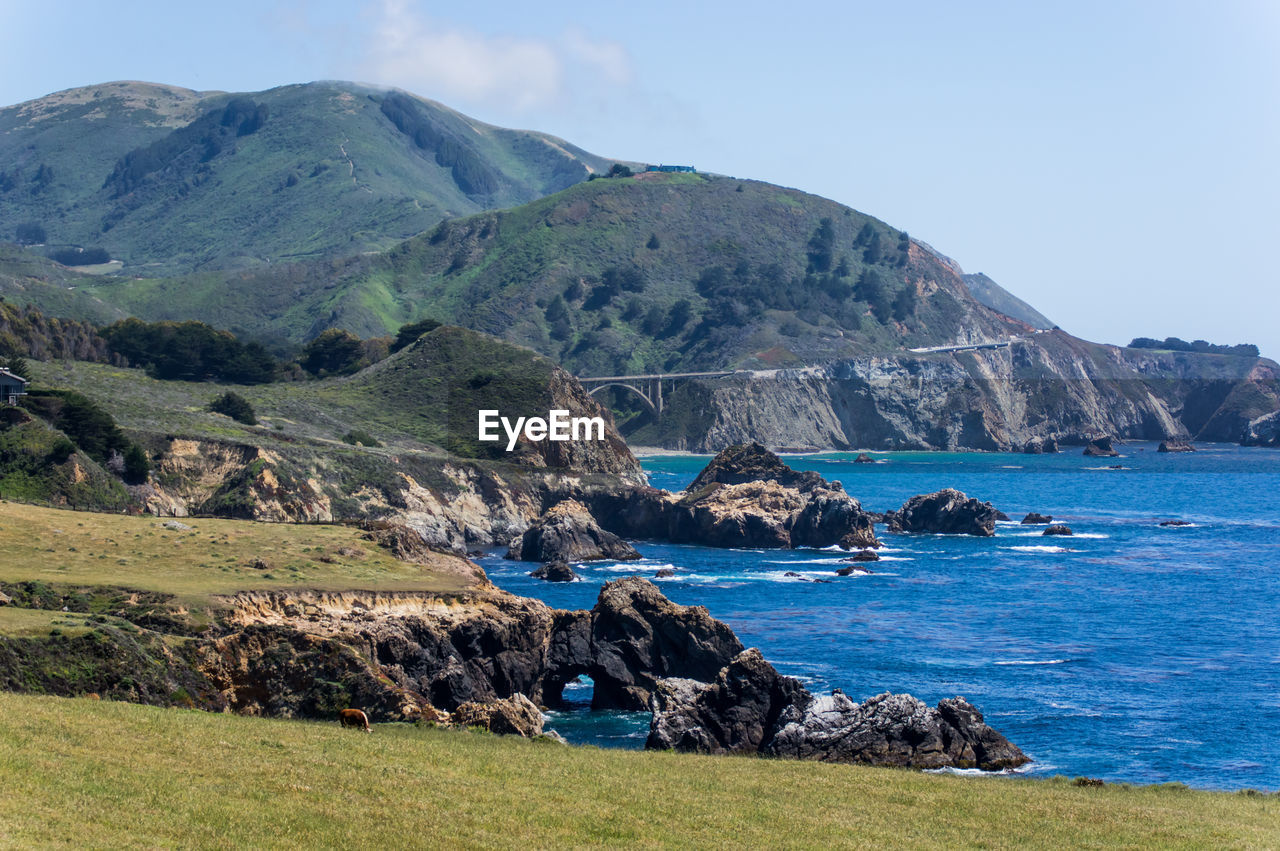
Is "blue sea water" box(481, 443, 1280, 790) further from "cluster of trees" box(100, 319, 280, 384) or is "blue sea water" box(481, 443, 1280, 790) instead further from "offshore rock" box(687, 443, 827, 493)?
"cluster of trees" box(100, 319, 280, 384)

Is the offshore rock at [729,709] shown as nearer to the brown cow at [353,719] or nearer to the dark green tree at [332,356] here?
the brown cow at [353,719]

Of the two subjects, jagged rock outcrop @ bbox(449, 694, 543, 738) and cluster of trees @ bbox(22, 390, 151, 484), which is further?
cluster of trees @ bbox(22, 390, 151, 484)

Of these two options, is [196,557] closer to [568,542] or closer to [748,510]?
[568,542]

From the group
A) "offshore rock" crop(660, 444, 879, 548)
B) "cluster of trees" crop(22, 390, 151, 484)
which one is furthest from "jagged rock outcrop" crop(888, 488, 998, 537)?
"cluster of trees" crop(22, 390, 151, 484)

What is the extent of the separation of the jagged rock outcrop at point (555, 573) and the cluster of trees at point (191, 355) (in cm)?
6663

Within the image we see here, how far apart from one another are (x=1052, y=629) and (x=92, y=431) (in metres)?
65.3

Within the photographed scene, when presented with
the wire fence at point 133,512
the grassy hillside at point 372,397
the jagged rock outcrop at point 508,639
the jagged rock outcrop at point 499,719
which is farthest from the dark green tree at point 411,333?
the jagged rock outcrop at point 499,719

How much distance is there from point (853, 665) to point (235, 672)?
32.3 m

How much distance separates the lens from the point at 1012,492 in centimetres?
17750

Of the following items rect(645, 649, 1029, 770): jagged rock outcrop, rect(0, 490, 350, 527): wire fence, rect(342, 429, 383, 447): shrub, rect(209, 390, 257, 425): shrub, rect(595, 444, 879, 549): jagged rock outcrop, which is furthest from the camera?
rect(342, 429, 383, 447): shrub

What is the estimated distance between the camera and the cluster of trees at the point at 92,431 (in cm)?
9944

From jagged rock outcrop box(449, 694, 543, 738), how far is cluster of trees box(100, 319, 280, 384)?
4364 inches

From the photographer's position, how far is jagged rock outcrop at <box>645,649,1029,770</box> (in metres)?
44.4

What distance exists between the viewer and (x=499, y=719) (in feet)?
144
